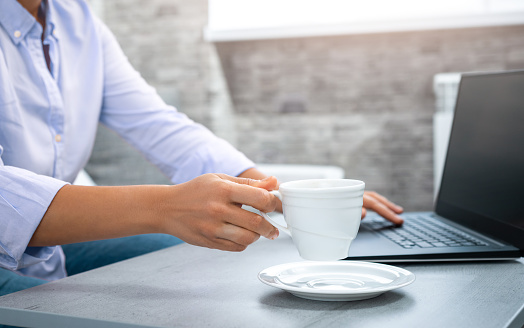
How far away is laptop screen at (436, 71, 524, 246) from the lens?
2.76 ft

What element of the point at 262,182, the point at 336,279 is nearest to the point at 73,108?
the point at 262,182

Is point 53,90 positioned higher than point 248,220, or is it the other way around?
point 53,90

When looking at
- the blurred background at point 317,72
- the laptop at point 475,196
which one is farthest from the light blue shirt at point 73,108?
the blurred background at point 317,72

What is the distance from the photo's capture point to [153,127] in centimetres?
130

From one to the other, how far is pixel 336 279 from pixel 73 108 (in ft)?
2.64

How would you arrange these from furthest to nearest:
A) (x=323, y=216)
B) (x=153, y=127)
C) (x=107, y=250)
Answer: (x=153, y=127), (x=107, y=250), (x=323, y=216)

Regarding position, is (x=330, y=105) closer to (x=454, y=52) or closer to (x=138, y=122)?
(x=454, y=52)

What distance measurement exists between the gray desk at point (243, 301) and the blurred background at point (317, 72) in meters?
2.41

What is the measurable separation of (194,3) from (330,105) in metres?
1.02

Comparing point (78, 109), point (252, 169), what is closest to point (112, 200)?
point (252, 169)

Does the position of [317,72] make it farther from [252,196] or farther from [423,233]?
[252,196]

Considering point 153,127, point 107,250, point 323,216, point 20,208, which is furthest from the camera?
point 153,127

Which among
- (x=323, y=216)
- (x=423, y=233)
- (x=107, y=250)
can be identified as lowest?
(x=107, y=250)

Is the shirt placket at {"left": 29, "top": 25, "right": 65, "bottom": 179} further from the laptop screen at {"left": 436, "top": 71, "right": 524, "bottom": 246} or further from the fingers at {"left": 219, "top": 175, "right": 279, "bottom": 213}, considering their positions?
the laptop screen at {"left": 436, "top": 71, "right": 524, "bottom": 246}
